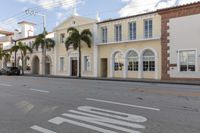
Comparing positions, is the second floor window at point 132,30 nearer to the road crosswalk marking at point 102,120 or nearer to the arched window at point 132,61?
the arched window at point 132,61

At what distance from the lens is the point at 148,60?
89.6ft

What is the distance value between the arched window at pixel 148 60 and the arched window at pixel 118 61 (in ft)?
10.2

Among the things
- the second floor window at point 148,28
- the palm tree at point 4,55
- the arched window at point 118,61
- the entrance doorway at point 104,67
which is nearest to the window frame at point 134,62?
the arched window at point 118,61

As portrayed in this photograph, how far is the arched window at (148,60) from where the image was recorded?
26.9 meters

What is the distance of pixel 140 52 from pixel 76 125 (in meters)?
22.3

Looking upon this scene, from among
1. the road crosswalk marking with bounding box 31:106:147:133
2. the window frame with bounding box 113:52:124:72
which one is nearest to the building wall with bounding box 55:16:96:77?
the window frame with bounding box 113:52:124:72

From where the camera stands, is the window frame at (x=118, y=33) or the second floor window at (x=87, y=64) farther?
the second floor window at (x=87, y=64)

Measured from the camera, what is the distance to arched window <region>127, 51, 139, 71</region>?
28.4 metres

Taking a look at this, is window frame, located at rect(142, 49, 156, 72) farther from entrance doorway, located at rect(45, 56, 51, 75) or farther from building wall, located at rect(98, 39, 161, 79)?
entrance doorway, located at rect(45, 56, 51, 75)

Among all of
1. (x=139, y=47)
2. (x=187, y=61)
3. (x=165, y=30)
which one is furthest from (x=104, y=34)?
(x=187, y=61)

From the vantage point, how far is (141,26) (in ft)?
90.5

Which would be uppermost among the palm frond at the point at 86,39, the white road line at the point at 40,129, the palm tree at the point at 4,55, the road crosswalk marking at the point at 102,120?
the palm frond at the point at 86,39

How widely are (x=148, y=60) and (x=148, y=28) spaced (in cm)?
354

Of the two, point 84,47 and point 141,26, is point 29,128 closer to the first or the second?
point 141,26
